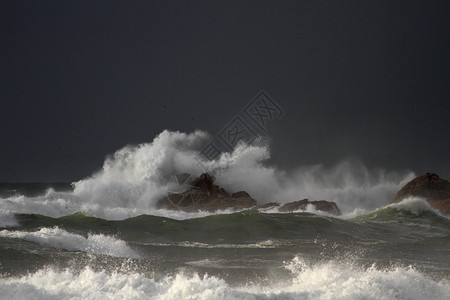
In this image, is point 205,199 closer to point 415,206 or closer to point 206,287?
point 415,206

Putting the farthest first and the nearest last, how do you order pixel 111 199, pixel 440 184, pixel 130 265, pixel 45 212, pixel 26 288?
1. pixel 111 199
2. pixel 440 184
3. pixel 45 212
4. pixel 130 265
5. pixel 26 288

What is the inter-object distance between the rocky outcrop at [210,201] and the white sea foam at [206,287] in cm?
1981

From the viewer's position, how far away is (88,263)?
1124 cm

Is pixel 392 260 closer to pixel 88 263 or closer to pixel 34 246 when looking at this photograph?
pixel 88 263

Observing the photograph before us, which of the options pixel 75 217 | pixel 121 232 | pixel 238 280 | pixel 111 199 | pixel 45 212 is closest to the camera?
pixel 238 280

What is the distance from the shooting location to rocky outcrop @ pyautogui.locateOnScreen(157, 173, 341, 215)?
29.3 meters

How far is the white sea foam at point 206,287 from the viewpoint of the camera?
24.8 ft

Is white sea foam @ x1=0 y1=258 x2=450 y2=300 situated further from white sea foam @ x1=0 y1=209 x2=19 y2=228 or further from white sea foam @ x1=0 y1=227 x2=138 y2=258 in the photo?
white sea foam @ x1=0 y1=209 x2=19 y2=228

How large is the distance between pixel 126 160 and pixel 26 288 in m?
29.6

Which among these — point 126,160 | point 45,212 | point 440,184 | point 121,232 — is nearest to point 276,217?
point 121,232

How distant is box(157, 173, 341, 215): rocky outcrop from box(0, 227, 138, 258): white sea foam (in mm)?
14291

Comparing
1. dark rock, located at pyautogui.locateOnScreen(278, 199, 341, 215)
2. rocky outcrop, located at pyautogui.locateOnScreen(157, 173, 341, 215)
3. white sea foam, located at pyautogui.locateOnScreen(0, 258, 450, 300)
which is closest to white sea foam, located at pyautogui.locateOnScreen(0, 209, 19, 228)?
white sea foam, located at pyautogui.locateOnScreen(0, 258, 450, 300)

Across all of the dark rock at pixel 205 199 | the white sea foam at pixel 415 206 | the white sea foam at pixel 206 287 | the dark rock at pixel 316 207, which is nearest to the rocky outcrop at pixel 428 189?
the white sea foam at pixel 415 206

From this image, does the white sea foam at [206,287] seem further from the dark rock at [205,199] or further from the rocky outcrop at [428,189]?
the rocky outcrop at [428,189]
